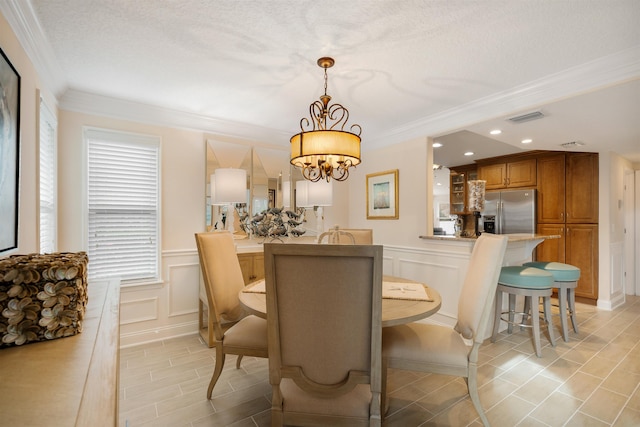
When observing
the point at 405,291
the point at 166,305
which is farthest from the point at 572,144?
the point at 166,305

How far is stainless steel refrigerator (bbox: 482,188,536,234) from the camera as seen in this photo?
4.73 m

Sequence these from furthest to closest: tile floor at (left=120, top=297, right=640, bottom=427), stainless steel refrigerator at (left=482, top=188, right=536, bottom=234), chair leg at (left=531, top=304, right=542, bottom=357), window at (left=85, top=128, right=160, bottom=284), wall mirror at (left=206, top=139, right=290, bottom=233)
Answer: stainless steel refrigerator at (left=482, top=188, right=536, bottom=234) < wall mirror at (left=206, top=139, right=290, bottom=233) < window at (left=85, top=128, right=160, bottom=284) < chair leg at (left=531, top=304, right=542, bottom=357) < tile floor at (left=120, top=297, right=640, bottom=427)

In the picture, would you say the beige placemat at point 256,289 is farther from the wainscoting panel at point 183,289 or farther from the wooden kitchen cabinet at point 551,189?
the wooden kitchen cabinet at point 551,189

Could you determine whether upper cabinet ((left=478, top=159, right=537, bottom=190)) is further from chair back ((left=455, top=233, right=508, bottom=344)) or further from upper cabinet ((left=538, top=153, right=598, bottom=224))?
chair back ((left=455, top=233, right=508, bottom=344))

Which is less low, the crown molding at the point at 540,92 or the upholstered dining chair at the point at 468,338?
the crown molding at the point at 540,92

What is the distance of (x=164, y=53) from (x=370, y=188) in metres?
2.97

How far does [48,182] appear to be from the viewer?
8.00ft

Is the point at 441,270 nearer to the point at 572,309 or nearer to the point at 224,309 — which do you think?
the point at 572,309

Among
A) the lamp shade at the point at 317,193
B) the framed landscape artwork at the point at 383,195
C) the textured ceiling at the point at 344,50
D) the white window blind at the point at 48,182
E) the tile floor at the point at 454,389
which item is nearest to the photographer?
the textured ceiling at the point at 344,50

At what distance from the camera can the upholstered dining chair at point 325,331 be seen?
48.3 inches

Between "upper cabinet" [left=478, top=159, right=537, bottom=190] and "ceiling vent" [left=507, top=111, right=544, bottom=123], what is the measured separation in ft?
7.93

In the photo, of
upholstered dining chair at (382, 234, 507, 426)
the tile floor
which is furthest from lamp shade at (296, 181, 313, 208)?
upholstered dining chair at (382, 234, 507, 426)

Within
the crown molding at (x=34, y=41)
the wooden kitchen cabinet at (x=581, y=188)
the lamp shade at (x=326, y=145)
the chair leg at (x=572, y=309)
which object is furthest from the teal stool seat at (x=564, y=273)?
the crown molding at (x=34, y=41)

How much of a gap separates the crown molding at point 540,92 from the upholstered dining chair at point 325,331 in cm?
237
